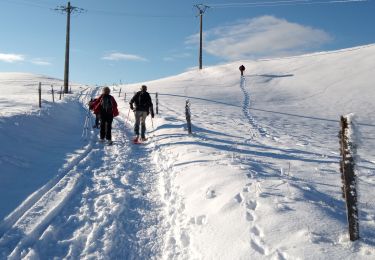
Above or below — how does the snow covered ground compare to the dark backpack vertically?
below

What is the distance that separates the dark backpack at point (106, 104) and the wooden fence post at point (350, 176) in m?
9.56

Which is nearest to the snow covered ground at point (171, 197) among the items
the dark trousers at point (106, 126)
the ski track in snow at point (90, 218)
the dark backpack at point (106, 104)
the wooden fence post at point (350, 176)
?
the ski track in snow at point (90, 218)

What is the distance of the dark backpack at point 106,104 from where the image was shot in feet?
41.8

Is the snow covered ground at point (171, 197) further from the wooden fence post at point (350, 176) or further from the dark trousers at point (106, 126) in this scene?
the dark trousers at point (106, 126)

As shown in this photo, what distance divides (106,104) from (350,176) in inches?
384

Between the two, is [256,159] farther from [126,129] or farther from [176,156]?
[126,129]

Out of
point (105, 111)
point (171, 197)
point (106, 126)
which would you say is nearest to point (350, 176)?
point (171, 197)

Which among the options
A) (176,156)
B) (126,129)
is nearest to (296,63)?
(126,129)

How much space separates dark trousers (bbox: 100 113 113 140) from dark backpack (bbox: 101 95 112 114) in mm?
168

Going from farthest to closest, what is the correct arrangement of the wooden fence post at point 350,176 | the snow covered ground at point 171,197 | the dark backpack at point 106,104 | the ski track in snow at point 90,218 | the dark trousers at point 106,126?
1. the dark backpack at point 106,104
2. the dark trousers at point 106,126
3. the ski track in snow at point 90,218
4. the snow covered ground at point 171,197
5. the wooden fence post at point 350,176

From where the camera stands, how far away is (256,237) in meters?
4.65

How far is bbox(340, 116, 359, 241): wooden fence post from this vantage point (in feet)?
14.0

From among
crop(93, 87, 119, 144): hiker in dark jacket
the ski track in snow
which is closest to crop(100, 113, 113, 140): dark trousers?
crop(93, 87, 119, 144): hiker in dark jacket

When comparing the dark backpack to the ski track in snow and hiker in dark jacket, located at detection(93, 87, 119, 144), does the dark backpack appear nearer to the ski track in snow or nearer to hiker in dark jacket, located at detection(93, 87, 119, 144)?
hiker in dark jacket, located at detection(93, 87, 119, 144)
